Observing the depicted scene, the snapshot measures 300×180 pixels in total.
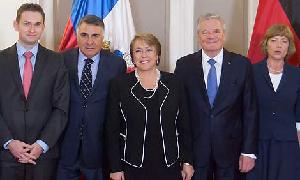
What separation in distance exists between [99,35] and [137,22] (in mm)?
1360

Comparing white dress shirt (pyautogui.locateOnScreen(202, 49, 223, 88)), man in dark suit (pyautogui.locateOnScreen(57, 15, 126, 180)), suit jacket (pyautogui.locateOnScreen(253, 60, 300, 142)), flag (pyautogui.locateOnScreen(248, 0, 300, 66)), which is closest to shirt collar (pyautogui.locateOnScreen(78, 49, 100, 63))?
man in dark suit (pyautogui.locateOnScreen(57, 15, 126, 180))

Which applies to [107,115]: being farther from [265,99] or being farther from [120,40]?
[120,40]

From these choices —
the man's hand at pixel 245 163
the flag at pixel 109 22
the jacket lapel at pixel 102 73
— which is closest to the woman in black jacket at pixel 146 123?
the jacket lapel at pixel 102 73

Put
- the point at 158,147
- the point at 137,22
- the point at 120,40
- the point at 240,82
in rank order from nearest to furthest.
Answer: the point at 158,147 < the point at 240,82 < the point at 120,40 < the point at 137,22

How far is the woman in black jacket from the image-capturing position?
8.13 feet

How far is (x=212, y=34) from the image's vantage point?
9.10 feet

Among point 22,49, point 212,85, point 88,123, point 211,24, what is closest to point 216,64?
point 212,85

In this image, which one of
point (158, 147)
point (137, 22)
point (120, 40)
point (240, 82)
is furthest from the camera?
point (137, 22)

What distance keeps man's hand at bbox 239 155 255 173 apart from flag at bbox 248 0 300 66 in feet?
3.47

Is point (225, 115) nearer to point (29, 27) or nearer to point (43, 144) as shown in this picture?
point (43, 144)

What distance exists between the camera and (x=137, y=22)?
413 cm

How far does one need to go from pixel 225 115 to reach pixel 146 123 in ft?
1.76

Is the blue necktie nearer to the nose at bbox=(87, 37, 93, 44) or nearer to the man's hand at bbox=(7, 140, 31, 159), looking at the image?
the nose at bbox=(87, 37, 93, 44)

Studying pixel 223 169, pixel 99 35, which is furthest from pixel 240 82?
pixel 99 35
